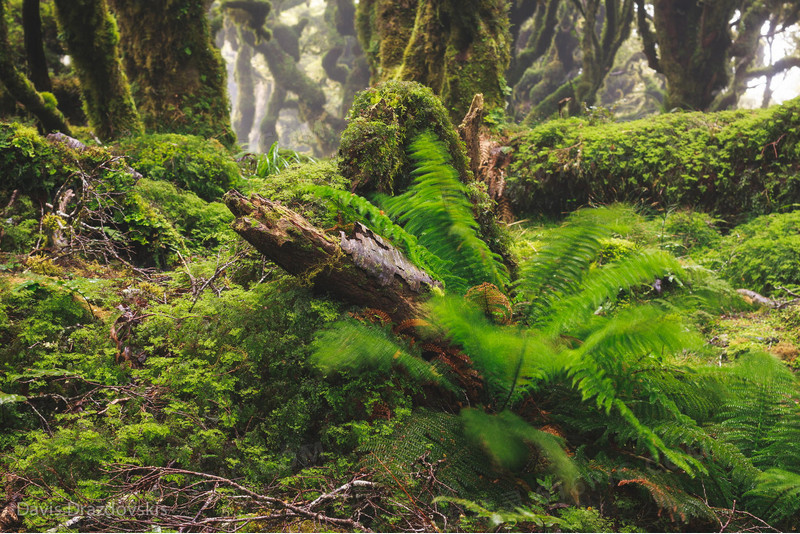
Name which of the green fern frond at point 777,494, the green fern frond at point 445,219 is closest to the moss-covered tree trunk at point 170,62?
the green fern frond at point 445,219

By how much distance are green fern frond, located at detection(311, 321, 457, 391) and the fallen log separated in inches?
13.5

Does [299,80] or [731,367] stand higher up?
[299,80]

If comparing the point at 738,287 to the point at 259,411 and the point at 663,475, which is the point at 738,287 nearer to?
the point at 663,475

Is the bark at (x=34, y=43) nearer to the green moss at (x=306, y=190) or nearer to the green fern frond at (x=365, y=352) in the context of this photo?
the green moss at (x=306, y=190)

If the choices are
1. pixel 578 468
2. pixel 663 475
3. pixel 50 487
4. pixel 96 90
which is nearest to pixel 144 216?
pixel 50 487

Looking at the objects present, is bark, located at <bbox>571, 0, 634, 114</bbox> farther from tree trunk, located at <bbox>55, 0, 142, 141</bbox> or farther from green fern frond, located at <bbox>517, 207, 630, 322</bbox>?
green fern frond, located at <bbox>517, 207, 630, 322</bbox>

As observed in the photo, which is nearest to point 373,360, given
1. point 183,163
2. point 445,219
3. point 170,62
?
point 445,219

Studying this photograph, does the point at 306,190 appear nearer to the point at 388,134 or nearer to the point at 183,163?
the point at 388,134

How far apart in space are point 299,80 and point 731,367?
28894mm

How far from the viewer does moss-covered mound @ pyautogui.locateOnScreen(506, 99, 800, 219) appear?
19.4 ft

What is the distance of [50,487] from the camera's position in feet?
5.44

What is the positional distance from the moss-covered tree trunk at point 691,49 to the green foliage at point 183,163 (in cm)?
1106

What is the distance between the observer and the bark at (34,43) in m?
6.12

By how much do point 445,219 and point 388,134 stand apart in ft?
3.79
